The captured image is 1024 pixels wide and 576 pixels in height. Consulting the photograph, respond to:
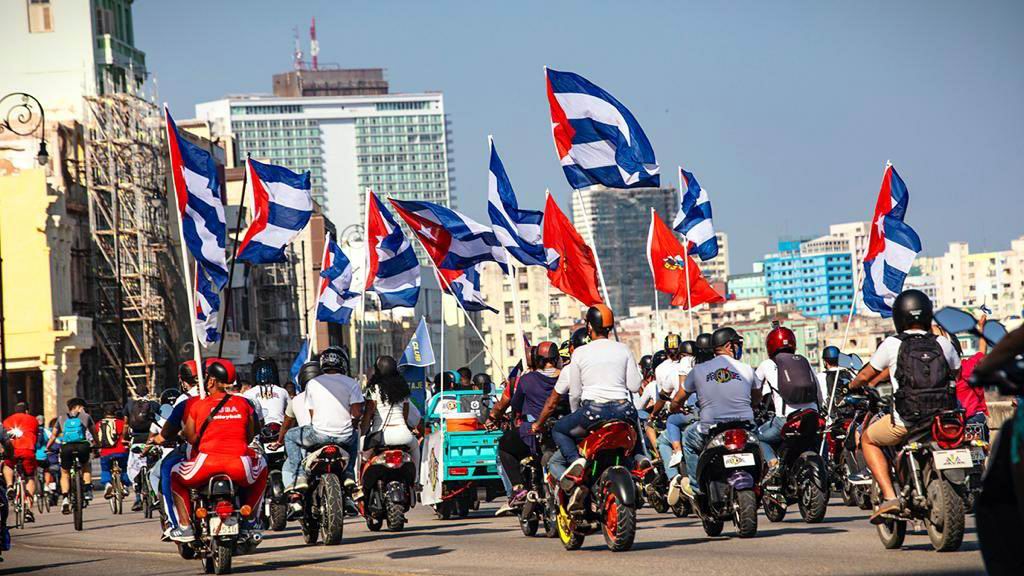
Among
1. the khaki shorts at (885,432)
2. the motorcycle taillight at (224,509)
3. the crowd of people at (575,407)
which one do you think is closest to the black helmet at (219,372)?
the crowd of people at (575,407)

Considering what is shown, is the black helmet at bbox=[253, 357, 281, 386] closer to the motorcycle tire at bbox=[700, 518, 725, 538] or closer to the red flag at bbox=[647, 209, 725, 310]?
the motorcycle tire at bbox=[700, 518, 725, 538]

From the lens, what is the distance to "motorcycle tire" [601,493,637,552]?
1255 cm

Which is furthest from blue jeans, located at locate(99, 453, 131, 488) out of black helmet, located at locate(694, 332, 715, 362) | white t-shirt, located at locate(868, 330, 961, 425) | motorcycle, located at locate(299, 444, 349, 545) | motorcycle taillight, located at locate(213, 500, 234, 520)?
white t-shirt, located at locate(868, 330, 961, 425)

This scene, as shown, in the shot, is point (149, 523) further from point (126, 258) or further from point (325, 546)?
point (126, 258)

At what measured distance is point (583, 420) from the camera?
1285 cm

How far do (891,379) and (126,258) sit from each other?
57.7 metres

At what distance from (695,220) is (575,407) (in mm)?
20730

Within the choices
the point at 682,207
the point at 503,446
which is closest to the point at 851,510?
the point at 503,446

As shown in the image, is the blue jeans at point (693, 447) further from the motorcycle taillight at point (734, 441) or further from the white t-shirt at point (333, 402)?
the white t-shirt at point (333, 402)

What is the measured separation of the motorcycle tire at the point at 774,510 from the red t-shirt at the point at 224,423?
4.99 m

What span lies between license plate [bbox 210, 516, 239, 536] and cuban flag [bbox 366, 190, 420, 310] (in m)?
18.9

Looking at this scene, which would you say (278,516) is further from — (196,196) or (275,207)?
(275,207)

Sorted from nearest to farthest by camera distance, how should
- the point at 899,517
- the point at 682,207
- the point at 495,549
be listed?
the point at 899,517, the point at 495,549, the point at 682,207

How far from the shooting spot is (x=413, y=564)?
1291 centimetres
